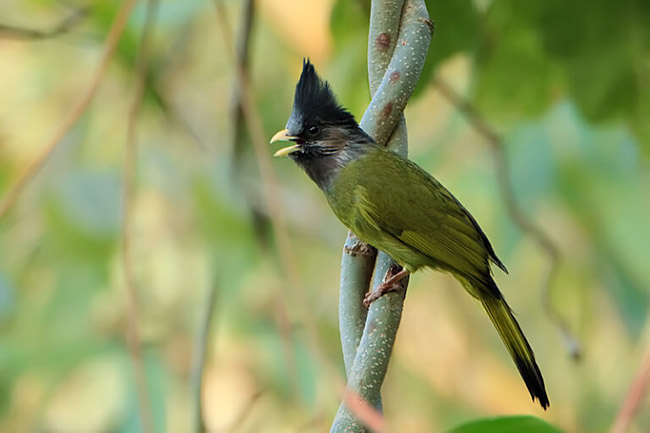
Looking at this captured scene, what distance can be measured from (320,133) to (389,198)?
25 cm

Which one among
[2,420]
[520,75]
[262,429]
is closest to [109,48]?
[520,75]

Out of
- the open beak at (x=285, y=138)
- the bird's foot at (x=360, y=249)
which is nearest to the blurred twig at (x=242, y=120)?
the open beak at (x=285, y=138)

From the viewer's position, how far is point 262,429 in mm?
3732

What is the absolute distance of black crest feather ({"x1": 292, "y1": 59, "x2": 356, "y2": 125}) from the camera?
81.0 inches

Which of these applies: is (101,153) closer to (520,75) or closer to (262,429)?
(262,429)

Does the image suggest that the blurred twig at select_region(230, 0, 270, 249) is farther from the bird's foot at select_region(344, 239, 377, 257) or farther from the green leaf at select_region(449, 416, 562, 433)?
the green leaf at select_region(449, 416, 562, 433)

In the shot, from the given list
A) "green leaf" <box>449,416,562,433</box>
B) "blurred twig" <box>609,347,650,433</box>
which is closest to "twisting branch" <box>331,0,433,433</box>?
"green leaf" <box>449,416,562,433</box>

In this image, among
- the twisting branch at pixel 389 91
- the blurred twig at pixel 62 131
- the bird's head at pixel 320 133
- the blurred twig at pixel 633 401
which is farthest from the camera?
the bird's head at pixel 320 133

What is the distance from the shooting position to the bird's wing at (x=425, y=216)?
2053 millimetres

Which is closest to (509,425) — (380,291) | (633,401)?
(633,401)

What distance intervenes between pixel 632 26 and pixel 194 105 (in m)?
2.99

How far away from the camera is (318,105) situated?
6.97 ft

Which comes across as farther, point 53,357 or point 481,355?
point 481,355

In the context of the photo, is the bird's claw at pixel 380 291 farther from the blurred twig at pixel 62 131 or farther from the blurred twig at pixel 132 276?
the blurred twig at pixel 62 131
